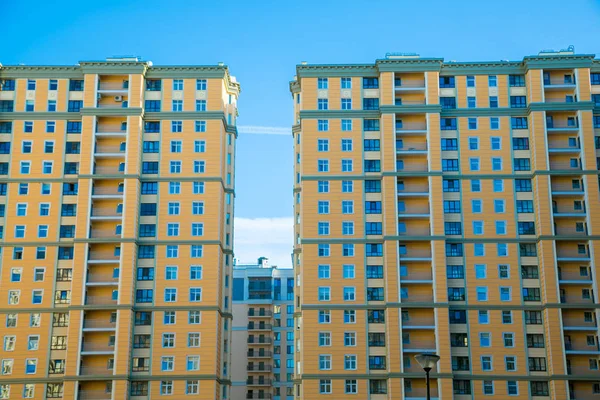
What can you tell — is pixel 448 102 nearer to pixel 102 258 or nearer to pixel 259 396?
pixel 102 258

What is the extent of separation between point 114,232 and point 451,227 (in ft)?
121

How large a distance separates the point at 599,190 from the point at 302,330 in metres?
36.0

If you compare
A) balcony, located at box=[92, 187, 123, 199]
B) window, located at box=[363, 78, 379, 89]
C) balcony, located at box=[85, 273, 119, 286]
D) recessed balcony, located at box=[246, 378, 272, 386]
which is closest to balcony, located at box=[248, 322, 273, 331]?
recessed balcony, located at box=[246, 378, 272, 386]

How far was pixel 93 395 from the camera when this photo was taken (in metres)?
87.3

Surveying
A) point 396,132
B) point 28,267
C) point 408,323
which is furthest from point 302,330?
point 28,267

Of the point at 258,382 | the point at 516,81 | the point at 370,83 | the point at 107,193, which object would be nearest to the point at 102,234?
the point at 107,193

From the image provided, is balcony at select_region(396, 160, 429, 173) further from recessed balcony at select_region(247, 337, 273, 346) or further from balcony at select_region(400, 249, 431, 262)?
recessed balcony at select_region(247, 337, 273, 346)

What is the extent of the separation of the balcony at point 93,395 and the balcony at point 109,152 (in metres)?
25.4

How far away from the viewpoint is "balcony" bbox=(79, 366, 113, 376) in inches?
3467

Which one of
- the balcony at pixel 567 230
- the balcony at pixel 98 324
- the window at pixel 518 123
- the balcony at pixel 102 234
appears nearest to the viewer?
the balcony at pixel 98 324

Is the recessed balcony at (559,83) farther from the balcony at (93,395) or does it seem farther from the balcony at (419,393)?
the balcony at (93,395)

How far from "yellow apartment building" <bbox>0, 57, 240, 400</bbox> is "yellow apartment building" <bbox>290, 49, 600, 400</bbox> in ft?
35.0

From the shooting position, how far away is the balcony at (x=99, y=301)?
90.1m

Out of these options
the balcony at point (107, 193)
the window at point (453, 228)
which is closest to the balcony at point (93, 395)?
the balcony at point (107, 193)
